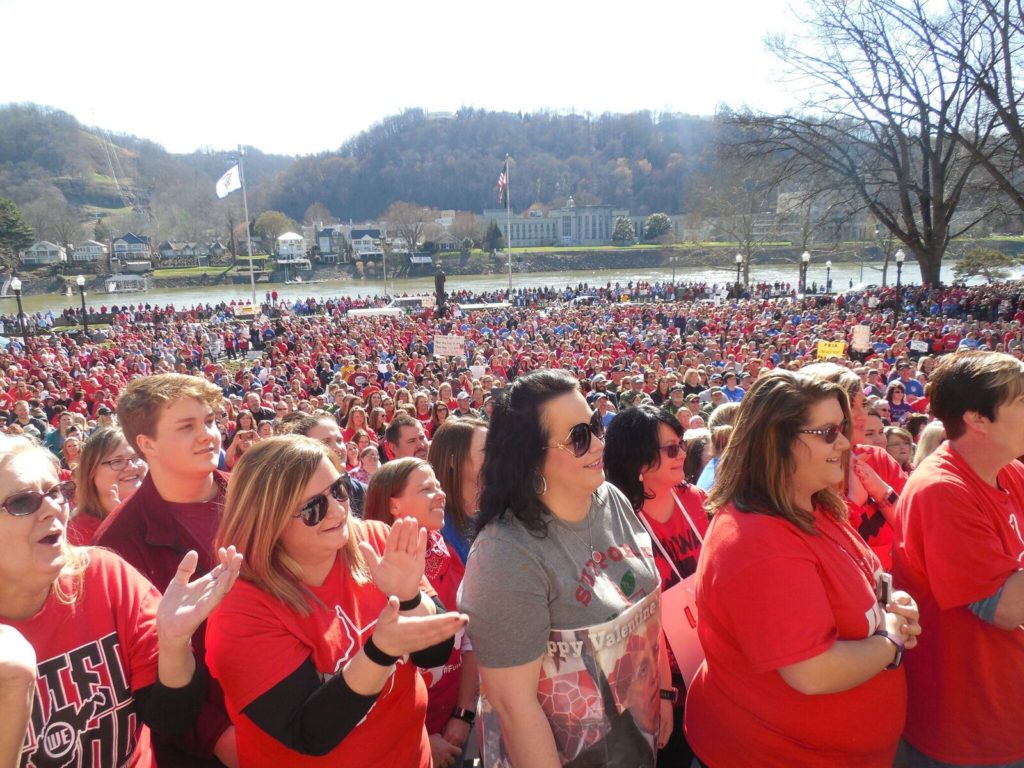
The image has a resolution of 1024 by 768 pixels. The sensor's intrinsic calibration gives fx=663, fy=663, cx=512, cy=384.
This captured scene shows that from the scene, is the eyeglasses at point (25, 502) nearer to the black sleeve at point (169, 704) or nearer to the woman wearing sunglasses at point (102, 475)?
the black sleeve at point (169, 704)

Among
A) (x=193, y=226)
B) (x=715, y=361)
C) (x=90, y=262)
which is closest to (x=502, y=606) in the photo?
(x=715, y=361)

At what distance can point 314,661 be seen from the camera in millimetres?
1865

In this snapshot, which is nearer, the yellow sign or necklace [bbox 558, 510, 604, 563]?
necklace [bbox 558, 510, 604, 563]

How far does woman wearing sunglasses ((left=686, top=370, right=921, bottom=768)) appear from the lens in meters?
1.77

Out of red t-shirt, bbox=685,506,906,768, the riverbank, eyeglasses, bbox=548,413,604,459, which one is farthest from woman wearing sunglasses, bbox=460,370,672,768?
the riverbank

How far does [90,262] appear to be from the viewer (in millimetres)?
95500

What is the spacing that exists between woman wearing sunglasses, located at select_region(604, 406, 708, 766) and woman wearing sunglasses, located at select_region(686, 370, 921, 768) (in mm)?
886

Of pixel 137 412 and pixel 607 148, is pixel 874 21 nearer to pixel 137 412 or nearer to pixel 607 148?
pixel 137 412

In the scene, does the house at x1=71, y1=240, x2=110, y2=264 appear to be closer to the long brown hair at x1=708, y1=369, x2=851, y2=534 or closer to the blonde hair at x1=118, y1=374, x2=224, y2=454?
the blonde hair at x1=118, y1=374, x2=224, y2=454

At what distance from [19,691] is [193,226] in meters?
136

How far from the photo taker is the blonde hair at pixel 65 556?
181cm

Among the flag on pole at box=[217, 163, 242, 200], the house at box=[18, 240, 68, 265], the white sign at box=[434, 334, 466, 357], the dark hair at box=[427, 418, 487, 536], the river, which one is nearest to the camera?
the dark hair at box=[427, 418, 487, 536]

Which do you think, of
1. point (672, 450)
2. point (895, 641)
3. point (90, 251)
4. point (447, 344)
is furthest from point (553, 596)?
point (90, 251)

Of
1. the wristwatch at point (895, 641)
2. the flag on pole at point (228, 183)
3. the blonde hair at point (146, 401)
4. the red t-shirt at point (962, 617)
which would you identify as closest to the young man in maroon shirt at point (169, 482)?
the blonde hair at point (146, 401)
